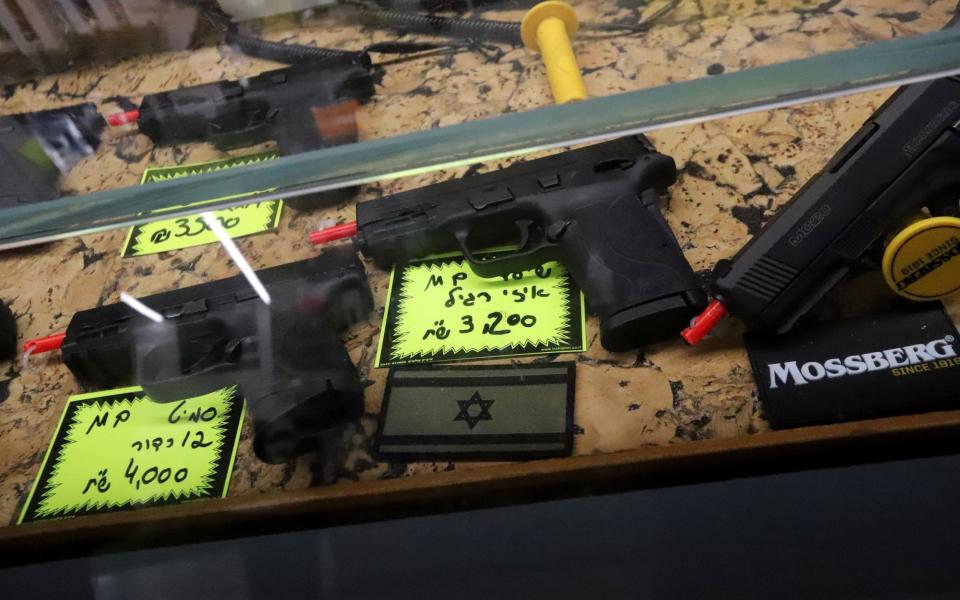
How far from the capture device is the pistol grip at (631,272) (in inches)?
29.8

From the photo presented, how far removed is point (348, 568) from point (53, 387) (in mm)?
465

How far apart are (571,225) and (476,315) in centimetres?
16

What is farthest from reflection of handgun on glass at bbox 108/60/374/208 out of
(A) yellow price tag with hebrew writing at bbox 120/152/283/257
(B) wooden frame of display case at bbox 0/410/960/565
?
(B) wooden frame of display case at bbox 0/410/960/565

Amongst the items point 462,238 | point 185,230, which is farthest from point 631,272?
point 185,230

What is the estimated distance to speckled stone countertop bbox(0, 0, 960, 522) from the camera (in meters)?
0.74

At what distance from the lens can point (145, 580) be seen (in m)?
0.75

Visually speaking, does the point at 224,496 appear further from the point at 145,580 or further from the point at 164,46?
the point at 164,46

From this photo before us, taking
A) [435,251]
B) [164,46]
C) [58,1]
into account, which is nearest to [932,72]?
[435,251]

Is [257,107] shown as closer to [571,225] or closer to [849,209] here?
[571,225]

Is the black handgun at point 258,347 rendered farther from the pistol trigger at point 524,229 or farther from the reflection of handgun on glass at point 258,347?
the pistol trigger at point 524,229

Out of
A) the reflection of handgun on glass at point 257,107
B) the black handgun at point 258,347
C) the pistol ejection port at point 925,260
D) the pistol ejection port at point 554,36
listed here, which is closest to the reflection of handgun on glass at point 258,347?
the black handgun at point 258,347

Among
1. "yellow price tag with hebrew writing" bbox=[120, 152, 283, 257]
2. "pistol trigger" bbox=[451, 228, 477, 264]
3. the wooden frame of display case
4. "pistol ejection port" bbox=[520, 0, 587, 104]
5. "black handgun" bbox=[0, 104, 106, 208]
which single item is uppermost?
"black handgun" bbox=[0, 104, 106, 208]

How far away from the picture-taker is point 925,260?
2.29 feet

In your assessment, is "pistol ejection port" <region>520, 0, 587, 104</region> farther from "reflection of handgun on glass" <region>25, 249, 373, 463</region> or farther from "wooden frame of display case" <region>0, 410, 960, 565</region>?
"wooden frame of display case" <region>0, 410, 960, 565</region>
